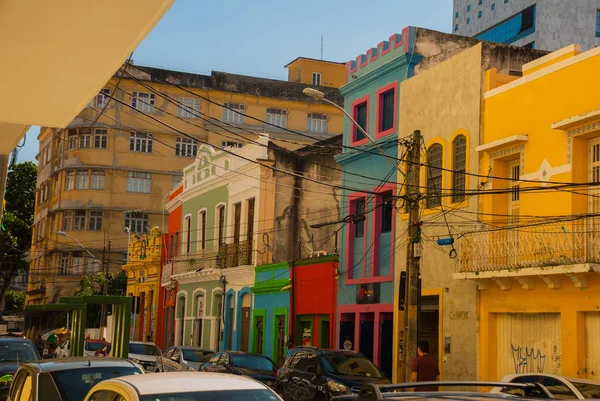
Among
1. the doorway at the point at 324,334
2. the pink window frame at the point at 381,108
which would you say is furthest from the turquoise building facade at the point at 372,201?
the doorway at the point at 324,334

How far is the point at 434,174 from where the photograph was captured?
27.2 meters

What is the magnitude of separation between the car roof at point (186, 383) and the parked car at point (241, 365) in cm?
1524

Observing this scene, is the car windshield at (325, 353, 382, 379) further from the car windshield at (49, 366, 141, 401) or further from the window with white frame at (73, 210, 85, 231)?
the window with white frame at (73, 210, 85, 231)

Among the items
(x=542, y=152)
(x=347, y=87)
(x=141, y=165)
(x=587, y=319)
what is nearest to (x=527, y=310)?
(x=587, y=319)

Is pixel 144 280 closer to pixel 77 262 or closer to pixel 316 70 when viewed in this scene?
pixel 77 262

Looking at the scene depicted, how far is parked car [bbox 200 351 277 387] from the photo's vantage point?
24.0 metres

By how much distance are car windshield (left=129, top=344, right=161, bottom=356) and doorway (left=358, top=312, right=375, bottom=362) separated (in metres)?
7.15

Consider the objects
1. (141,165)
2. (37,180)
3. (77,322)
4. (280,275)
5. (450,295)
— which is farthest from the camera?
(37,180)

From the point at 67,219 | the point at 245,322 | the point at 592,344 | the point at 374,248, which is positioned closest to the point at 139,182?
the point at 67,219

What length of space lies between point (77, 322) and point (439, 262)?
403 inches

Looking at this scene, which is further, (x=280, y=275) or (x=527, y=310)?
(x=280, y=275)

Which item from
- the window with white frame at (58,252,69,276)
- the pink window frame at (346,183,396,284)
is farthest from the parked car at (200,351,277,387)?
the window with white frame at (58,252,69,276)

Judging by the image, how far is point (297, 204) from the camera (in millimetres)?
39625

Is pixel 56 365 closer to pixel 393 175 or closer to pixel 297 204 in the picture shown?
pixel 393 175
